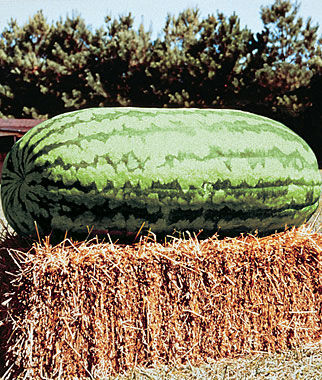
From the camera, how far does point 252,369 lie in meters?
2.23

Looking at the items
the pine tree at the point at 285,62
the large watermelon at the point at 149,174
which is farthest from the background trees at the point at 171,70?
the large watermelon at the point at 149,174

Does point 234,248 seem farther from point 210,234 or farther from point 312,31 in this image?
point 312,31

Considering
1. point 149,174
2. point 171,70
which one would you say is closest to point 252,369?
point 149,174

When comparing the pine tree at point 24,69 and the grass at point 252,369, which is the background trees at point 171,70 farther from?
the grass at point 252,369

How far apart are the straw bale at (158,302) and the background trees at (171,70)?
17636 millimetres

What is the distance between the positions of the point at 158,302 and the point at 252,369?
0.68m

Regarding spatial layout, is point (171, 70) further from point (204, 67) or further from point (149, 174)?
point (149, 174)

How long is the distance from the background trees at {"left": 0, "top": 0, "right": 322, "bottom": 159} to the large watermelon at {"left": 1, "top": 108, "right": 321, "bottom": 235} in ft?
57.2

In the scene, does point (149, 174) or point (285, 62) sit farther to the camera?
point (285, 62)

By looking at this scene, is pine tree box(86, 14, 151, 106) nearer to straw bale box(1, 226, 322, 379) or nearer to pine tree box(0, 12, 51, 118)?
pine tree box(0, 12, 51, 118)

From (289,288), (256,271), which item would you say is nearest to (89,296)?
(256,271)

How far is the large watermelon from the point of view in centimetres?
218

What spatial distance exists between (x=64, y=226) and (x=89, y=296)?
432 millimetres

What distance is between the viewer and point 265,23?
20562 millimetres
